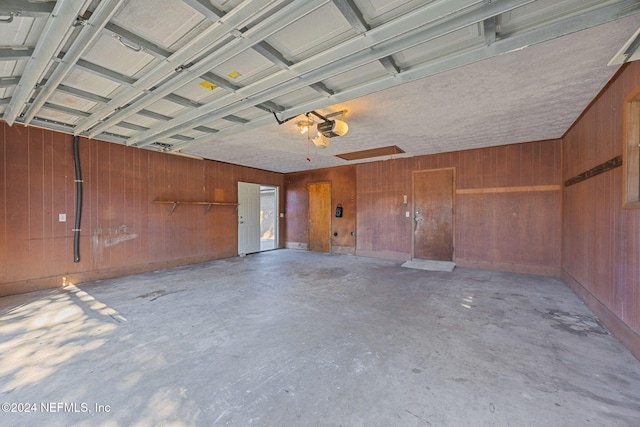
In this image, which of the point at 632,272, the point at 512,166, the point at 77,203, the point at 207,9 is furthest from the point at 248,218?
the point at 632,272

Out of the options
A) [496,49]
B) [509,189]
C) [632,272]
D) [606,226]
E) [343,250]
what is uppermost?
[496,49]

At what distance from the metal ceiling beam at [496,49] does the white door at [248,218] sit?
14.9 ft

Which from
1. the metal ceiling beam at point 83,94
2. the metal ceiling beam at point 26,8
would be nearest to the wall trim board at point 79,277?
the metal ceiling beam at point 83,94

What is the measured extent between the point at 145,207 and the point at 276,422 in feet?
17.1

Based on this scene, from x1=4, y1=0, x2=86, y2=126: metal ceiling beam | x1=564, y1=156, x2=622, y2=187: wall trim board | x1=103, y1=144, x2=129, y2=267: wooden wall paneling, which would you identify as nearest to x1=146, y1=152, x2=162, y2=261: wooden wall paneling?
x1=103, y1=144, x2=129, y2=267: wooden wall paneling

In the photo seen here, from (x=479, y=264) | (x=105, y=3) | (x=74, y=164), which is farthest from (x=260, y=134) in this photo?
(x=479, y=264)

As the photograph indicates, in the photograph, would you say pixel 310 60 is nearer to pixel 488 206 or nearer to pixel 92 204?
pixel 92 204

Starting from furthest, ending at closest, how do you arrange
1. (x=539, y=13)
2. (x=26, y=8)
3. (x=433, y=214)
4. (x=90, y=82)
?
(x=433, y=214) < (x=90, y=82) < (x=539, y=13) < (x=26, y=8)

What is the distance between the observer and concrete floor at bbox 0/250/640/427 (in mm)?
1491

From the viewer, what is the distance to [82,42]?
6.56 feet

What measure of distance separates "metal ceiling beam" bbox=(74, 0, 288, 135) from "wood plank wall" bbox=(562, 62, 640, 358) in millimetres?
3236

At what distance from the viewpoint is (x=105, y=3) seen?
1.64 meters

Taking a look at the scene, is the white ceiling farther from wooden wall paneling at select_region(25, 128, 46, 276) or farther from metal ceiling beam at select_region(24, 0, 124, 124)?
wooden wall paneling at select_region(25, 128, 46, 276)

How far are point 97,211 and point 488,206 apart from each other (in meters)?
7.64
